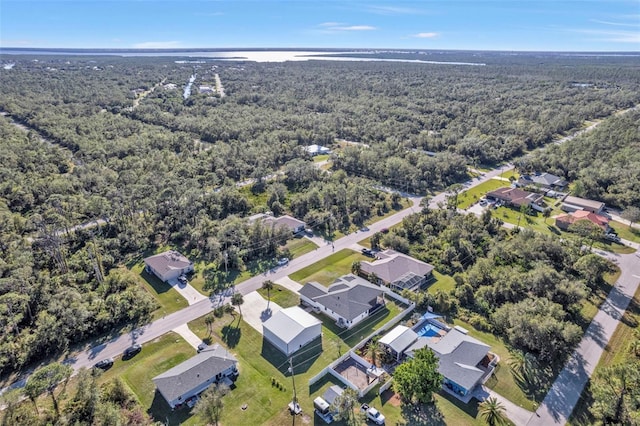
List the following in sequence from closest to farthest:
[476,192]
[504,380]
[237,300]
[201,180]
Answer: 1. [504,380]
2. [237,300]
3. [476,192]
4. [201,180]

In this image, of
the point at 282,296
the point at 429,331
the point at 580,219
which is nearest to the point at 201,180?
the point at 282,296

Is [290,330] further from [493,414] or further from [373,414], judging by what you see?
[493,414]

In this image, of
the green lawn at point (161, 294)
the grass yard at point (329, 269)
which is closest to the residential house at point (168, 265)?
the green lawn at point (161, 294)

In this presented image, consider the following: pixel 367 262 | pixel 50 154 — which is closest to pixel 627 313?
pixel 367 262

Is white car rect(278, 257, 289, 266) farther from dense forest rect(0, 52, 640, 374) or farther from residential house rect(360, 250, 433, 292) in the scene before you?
residential house rect(360, 250, 433, 292)

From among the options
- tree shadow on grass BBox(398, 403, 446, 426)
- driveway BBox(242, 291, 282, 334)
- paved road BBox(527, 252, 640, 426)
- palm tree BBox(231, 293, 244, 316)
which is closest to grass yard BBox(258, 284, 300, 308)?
driveway BBox(242, 291, 282, 334)

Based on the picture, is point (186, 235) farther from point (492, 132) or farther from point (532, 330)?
point (492, 132)
